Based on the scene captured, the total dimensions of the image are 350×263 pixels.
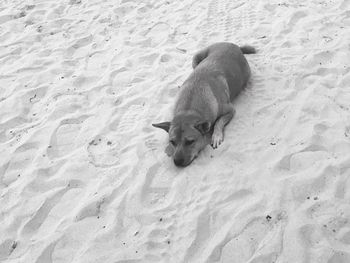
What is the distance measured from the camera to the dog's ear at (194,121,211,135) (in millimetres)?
4843

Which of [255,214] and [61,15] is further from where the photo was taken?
[61,15]

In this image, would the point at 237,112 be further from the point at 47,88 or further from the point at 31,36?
the point at 31,36

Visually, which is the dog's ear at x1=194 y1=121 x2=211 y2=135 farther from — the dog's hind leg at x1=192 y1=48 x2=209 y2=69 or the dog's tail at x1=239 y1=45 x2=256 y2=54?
the dog's tail at x1=239 y1=45 x2=256 y2=54

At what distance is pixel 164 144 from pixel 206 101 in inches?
30.1

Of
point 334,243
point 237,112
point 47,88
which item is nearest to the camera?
point 334,243

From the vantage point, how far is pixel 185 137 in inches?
186

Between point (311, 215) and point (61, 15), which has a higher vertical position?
point (61, 15)

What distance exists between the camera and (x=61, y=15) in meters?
8.11

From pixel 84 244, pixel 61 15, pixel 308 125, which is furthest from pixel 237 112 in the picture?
pixel 61 15

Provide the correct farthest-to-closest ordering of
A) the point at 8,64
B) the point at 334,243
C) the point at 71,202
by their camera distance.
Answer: the point at 8,64, the point at 71,202, the point at 334,243

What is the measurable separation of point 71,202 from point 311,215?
2.45 metres

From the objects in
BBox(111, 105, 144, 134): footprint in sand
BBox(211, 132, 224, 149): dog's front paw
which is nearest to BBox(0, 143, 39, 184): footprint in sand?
BBox(111, 105, 144, 134): footprint in sand

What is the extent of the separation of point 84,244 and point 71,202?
1.95 ft

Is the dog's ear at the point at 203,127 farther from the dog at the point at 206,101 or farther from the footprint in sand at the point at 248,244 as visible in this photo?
the footprint in sand at the point at 248,244
